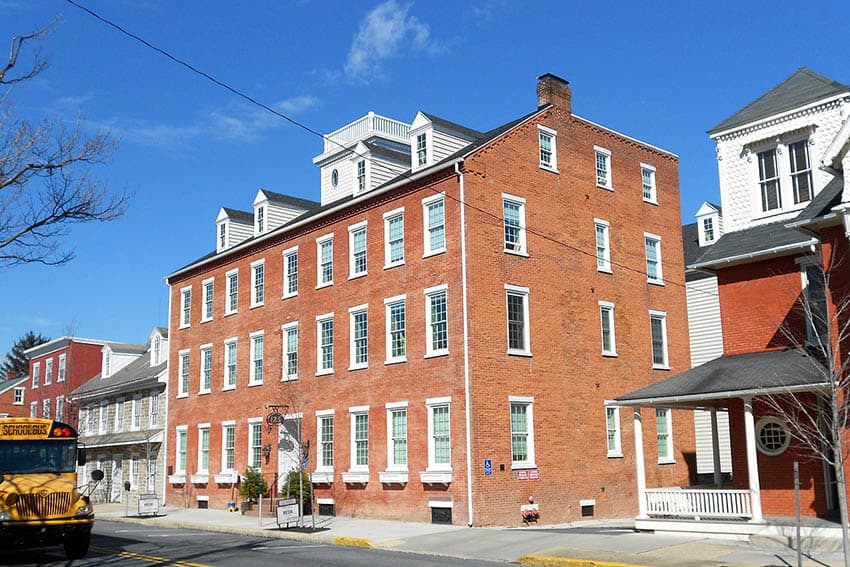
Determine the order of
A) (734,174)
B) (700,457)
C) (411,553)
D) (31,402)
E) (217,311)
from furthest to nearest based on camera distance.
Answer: (31,402) → (217,311) → (700,457) → (734,174) → (411,553)

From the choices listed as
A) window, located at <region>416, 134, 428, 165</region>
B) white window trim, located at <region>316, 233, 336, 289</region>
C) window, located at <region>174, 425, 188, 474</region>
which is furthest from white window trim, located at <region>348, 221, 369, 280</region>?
window, located at <region>174, 425, 188, 474</region>

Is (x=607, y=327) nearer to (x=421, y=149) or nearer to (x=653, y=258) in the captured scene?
(x=653, y=258)

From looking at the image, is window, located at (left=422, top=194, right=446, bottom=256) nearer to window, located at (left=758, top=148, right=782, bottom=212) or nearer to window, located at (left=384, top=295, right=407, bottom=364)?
window, located at (left=384, top=295, right=407, bottom=364)

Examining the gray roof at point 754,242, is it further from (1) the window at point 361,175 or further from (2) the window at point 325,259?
(1) the window at point 361,175

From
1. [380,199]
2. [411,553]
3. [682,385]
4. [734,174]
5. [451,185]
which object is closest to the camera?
[411,553]

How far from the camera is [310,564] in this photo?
1742 centimetres

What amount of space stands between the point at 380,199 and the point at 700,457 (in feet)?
55.5

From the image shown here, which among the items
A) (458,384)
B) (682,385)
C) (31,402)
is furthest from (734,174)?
(31,402)

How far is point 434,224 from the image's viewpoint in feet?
96.2

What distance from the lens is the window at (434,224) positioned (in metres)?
28.9

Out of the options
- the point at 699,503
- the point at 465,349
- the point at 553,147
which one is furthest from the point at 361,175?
the point at 699,503

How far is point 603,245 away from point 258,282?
15889 mm

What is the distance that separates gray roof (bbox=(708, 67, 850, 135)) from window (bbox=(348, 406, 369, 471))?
15.3m

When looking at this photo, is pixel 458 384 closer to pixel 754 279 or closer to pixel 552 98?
pixel 754 279
